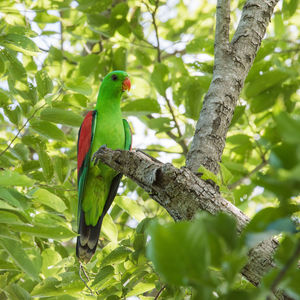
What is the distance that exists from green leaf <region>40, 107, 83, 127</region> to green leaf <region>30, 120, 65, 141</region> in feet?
0.13

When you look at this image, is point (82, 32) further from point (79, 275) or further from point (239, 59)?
point (79, 275)

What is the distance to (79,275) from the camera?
2211 mm

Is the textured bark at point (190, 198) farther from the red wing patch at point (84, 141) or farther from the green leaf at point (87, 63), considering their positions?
the green leaf at point (87, 63)

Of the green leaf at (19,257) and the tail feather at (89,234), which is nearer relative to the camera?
the green leaf at (19,257)

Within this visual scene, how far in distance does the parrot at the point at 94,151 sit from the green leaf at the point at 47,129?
24.6 inches

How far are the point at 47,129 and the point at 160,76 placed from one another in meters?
1.10

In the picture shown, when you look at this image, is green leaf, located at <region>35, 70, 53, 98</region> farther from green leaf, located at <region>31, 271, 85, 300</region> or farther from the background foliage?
green leaf, located at <region>31, 271, 85, 300</region>

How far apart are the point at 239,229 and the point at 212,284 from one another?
90cm

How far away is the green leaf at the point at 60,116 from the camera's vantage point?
2490mm

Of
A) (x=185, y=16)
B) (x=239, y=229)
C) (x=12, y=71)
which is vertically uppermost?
(x=185, y=16)

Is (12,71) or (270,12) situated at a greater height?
(270,12)

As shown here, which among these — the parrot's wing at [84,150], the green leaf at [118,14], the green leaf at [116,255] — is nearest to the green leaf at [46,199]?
the green leaf at [116,255]

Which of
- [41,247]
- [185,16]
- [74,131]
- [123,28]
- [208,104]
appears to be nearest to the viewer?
[208,104]

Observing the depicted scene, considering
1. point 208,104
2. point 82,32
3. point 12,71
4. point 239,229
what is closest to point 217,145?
point 208,104
